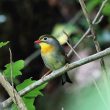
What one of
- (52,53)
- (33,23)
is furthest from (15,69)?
(33,23)

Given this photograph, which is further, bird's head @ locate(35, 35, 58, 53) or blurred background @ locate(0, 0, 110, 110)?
blurred background @ locate(0, 0, 110, 110)

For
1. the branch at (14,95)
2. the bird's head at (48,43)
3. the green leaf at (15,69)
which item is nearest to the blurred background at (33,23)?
the bird's head at (48,43)

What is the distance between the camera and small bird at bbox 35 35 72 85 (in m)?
3.55

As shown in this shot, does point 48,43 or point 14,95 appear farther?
point 48,43

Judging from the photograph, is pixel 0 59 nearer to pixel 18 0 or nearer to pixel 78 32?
pixel 18 0

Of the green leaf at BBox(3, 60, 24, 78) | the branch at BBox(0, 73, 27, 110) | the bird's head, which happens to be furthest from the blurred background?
the branch at BBox(0, 73, 27, 110)

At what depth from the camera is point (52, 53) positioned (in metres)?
3.62

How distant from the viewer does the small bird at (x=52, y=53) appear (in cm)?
355

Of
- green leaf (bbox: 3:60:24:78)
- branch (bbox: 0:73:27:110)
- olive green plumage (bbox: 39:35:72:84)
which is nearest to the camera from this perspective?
branch (bbox: 0:73:27:110)

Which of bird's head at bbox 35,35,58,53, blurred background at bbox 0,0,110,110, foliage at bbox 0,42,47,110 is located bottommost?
blurred background at bbox 0,0,110,110

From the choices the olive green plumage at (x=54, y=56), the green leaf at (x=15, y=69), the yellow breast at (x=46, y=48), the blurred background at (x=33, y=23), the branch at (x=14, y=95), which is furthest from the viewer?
the blurred background at (x=33, y=23)

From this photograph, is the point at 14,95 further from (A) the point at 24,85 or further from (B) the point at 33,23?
(B) the point at 33,23

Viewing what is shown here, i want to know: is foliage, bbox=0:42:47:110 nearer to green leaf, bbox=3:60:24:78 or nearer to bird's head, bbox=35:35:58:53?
green leaf, bbox=3:60:24:78

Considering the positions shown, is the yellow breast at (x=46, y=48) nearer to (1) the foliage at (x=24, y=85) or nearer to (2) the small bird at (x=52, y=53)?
(2) the small bird at (x=52, y=53)
